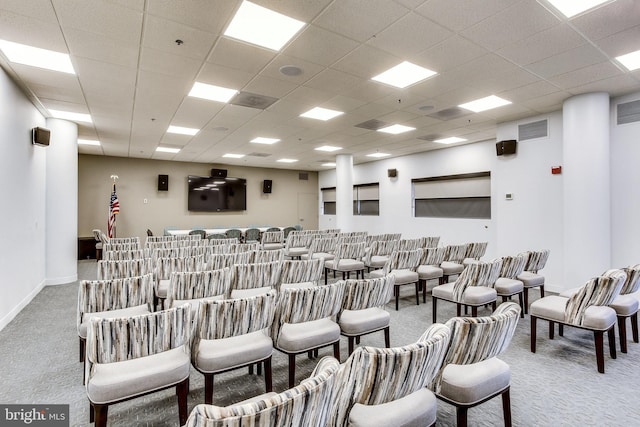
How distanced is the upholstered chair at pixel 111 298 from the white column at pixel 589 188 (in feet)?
20.0

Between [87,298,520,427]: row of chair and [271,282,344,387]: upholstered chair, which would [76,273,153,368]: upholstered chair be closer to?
[87,298,520,427]: row of chair

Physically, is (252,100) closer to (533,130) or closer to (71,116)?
(71,116)

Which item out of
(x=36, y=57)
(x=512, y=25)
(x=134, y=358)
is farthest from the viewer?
(x=36, y=57)

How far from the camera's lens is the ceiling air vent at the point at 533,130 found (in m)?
6.07

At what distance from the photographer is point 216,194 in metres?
12.3

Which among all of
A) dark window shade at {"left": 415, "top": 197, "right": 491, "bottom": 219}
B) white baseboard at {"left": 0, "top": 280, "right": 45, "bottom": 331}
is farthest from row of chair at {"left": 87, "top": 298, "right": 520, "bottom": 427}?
dark window shade at {"left": 415, "top": 197, "right": 491, "bottom": 219}

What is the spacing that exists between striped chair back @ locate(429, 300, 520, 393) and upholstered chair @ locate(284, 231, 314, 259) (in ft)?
18.2

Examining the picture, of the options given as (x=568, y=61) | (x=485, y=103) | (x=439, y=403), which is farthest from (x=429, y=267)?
(x=568, y=61)

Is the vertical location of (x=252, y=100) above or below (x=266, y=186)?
above

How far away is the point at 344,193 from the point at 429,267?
5103 mm

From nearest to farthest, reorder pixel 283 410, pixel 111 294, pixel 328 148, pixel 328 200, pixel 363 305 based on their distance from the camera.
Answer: pixel 283 410
pixel 111 294
pixel 363 305
pixel 328 148
pixel 328 200

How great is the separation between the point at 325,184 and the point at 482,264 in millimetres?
11099

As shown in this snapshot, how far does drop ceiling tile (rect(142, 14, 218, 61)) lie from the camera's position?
3086 mm

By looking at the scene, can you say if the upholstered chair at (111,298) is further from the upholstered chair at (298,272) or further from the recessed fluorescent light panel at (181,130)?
the recessed fluorescent light panel at (181,130)
